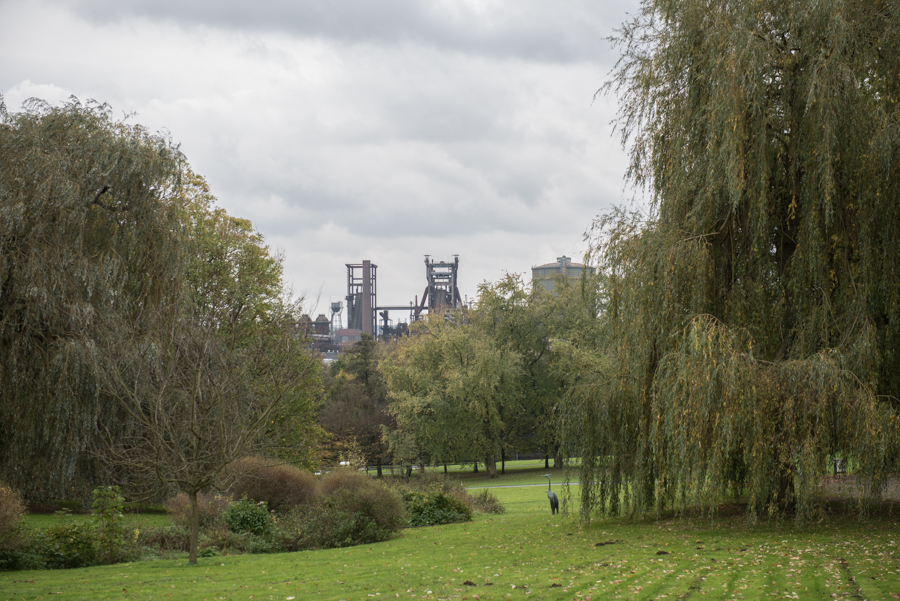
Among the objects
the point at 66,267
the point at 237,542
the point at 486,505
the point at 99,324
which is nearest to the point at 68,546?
the point at 237,542

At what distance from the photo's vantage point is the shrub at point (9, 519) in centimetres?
1025

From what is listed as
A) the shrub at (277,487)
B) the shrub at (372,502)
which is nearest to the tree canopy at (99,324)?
the shrub at (277,487)

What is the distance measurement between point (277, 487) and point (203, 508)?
A: 91.1 inches

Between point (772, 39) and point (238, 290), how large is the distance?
1967cm

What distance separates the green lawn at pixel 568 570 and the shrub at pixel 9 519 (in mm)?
723

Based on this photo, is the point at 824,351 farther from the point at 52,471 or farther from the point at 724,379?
the point at 52,471

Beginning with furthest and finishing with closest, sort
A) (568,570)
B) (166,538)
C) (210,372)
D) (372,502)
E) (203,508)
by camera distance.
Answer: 1. (203,508)
2. (372,502)
3. (166,538)
4. (210,372)
5. (568,570)

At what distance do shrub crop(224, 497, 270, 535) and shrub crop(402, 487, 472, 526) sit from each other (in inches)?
172

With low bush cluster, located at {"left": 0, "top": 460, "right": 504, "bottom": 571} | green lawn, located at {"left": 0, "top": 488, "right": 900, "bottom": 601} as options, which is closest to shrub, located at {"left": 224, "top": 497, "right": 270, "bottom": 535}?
low bush cluster, located at {"left": 0, "top": 460, "right": 504, "bottom": 571}

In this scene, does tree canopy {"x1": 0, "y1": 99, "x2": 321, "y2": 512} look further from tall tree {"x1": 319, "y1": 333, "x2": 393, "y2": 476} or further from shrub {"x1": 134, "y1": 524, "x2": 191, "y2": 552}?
tall tree {"x1": 319, "y1": 333, "x2": 393, "y2": 476}

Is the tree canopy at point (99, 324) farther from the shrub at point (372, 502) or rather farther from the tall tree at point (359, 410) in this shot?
the tall tree at point (359, 410)

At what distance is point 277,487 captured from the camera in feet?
57.2

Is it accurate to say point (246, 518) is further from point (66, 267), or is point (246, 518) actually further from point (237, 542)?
point (66, 267)

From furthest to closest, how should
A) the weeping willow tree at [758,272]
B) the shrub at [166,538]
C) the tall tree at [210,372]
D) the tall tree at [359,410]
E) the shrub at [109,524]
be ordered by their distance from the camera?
the tall tree at [359,410], the shrub at [166,538], the shrub at [109,524], the tall tree at [210,372], the weeping willow tree at [758,272]
